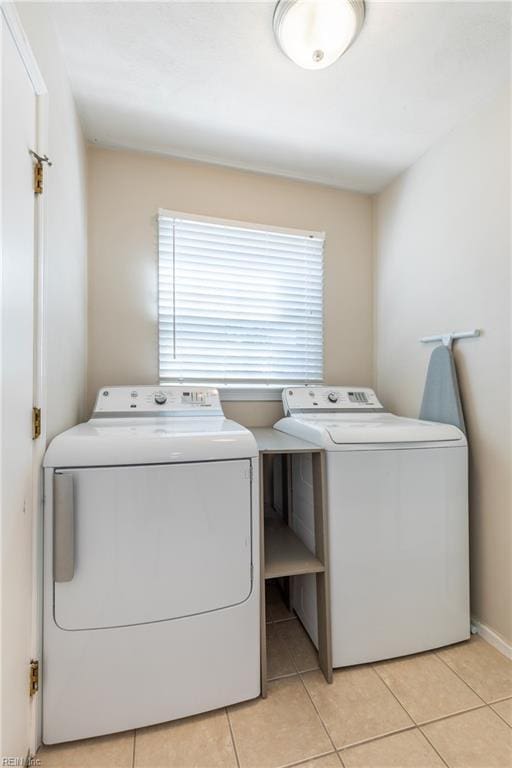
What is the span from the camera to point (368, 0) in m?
1.17

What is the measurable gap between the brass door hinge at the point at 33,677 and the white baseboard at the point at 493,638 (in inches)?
69.5

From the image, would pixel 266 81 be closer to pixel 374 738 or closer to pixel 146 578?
pixel 146 578

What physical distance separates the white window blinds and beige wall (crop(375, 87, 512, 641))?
1.99 feet

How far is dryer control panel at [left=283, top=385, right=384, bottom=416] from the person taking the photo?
205cm

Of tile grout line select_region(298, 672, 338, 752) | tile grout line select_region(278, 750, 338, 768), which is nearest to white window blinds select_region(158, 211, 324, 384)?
tile grout line select_region(298, 672, 338, 752)

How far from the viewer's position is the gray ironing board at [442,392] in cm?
165

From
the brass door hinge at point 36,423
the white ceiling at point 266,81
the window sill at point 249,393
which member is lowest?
the brass door hinge at point 36,423

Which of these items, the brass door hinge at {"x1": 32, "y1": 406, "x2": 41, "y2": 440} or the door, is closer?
the door

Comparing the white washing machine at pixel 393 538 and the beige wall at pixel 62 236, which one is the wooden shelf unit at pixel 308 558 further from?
the beige wall at pixel 62 236

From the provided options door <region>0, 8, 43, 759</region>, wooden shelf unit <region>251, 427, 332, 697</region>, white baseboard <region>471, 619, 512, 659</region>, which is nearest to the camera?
door <region>0, 8, 43, 759</region>

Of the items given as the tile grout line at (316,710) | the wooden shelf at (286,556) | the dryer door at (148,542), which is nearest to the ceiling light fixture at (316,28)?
the dryer door at (148,542)

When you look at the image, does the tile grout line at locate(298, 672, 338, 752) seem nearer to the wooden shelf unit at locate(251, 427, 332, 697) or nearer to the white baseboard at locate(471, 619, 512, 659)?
the wooden shelf unit at locate(251, 427, 332, 697)

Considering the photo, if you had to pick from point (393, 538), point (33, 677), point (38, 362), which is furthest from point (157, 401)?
point (393, 538)

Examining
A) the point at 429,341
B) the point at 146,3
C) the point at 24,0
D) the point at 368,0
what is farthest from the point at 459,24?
the point at 24,0
